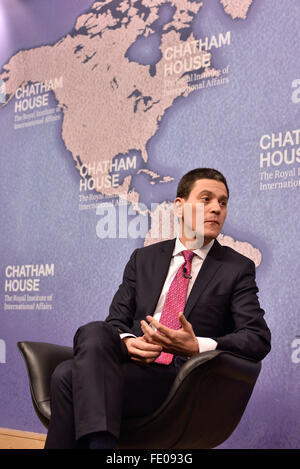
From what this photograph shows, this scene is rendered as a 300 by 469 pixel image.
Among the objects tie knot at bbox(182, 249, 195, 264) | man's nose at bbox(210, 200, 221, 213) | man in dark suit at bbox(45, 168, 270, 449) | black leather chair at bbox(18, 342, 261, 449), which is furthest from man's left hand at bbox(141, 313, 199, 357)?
man's nose at bbox(210, 200, 221, 213)

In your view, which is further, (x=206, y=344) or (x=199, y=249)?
(x=199, y=249)

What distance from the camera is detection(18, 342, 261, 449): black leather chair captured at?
198 centimetres

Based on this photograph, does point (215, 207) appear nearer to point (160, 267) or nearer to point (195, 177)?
point (195, 177)

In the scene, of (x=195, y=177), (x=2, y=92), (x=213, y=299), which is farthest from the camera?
(x=2, y=92)

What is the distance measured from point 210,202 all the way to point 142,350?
708 millimetres

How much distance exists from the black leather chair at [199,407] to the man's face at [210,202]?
1.88 feet

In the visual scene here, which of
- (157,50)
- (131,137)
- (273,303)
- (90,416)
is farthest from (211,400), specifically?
(157,50)

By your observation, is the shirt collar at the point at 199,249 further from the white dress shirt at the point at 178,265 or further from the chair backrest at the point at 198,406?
the chair backrest at the point at 198,406

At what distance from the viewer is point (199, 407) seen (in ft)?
6.64

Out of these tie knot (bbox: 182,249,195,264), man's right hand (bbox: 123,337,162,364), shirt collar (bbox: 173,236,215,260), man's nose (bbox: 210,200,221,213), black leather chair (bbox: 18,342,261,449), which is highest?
man's nose (bbox: 210,200,221,213)

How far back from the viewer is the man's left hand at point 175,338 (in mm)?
2068

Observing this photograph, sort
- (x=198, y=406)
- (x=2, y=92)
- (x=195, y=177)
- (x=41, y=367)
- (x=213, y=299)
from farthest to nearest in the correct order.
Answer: (x=2, y=92) → (x=195, y=177) → (x=41, y=367) → (x=213, y=299) → (x=198, y=406)

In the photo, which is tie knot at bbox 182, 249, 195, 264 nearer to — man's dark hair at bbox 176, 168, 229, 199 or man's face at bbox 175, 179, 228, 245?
man's face at bbox 175, 179, 228, 245

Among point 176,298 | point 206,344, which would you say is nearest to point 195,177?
point 176,298
